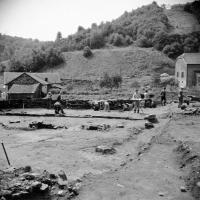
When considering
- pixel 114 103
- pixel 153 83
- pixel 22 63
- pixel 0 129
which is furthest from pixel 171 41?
pixel 0 129

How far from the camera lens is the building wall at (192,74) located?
44319 millimetres

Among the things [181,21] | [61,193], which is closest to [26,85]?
[61,193]

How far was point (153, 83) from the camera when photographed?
4700cm

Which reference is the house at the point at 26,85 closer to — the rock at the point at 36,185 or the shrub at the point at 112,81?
the shrub at the point at 112,81

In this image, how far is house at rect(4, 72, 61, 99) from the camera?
3794cm

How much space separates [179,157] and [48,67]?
66871 mm

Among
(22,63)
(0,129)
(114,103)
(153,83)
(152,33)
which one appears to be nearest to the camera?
(0,129)

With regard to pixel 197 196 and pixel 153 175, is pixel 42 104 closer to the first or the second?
pixel 153 175

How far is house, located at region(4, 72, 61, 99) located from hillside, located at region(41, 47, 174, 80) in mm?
16794

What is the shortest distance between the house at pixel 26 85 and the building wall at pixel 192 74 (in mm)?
21667

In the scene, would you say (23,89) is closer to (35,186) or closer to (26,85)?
(26,85)

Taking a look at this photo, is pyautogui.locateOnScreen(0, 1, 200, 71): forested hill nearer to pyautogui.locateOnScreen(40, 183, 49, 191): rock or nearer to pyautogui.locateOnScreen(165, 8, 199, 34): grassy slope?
pyautogui.locateOnScreen(165, 8, 199, 34): grassy slope

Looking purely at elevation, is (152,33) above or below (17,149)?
above

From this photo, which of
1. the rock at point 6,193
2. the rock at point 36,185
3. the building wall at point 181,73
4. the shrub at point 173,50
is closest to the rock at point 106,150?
the rock at point 36,185
